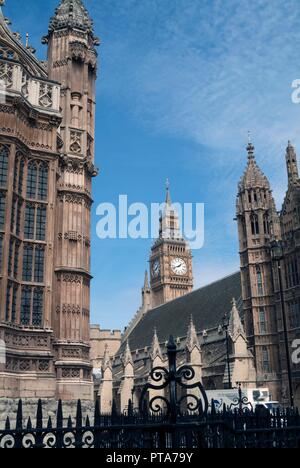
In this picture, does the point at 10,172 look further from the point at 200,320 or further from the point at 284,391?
the point at 200,320

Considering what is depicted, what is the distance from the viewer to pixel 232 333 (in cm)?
4725

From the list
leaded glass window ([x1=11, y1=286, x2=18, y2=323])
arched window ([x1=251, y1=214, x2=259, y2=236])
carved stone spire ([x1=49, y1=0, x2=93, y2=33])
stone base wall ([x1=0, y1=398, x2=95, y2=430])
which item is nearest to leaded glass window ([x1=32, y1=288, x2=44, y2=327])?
leaded glass window ([x1=11, y1=286, x2=18, y2=323])

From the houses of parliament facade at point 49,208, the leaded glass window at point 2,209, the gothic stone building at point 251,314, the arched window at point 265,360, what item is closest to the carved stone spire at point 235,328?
the gothic stone building at point 251,314

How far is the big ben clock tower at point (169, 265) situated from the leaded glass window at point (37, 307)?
76974 mm

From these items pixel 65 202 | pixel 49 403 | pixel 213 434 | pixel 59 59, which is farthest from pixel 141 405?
pixel 59 59

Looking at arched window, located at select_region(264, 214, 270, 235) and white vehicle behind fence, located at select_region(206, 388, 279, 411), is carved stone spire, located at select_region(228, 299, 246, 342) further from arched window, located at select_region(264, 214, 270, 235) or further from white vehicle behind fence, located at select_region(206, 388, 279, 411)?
white vehicle behind fence, located at select_region(206, 388, 279, 411)

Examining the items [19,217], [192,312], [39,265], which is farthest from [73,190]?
[192,312]

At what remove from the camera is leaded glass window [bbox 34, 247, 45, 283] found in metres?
21.1

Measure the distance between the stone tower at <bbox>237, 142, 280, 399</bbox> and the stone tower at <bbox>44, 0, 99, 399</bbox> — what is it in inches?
1064

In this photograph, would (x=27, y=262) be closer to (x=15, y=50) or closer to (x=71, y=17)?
(x=15, y=50)

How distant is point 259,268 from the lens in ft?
160

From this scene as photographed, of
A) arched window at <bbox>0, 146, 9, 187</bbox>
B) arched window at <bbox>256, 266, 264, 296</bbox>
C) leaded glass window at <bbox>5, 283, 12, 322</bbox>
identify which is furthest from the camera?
arched window at <bbox>256, 266, 264, 296</bbox>

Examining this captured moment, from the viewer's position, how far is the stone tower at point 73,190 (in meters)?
21.8
